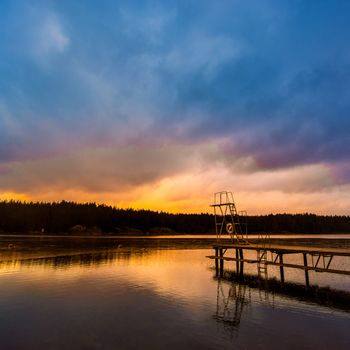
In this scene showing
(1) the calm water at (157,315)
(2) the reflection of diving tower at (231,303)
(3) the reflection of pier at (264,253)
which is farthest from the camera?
(3) the reflection of pier at (264,253)

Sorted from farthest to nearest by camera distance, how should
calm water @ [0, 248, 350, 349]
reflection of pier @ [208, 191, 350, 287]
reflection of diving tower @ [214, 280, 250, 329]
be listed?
reflection of pier @ [208, 191, 350, 287] → reflection of diving tower @ [214, 280, 250, 329] → calm water @ [0, 248, 350, 349]

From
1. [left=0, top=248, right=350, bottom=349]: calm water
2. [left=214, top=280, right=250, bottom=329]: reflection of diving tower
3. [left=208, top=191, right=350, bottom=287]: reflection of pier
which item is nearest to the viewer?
[left=0, top=248, right=350, bottom=349]: calm water

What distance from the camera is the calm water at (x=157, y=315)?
15695mm

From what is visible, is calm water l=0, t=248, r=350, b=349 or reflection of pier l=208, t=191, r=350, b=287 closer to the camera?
calm water l=0, t=248, r=350, b=349

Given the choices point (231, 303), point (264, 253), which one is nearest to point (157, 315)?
point (231, 303)

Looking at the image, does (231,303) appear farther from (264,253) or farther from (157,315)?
(264,253)

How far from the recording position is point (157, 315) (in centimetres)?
2016

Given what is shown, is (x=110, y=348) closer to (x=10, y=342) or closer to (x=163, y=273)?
(x=10, y=342)

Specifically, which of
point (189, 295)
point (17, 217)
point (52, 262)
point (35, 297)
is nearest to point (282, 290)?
point (189, 295)

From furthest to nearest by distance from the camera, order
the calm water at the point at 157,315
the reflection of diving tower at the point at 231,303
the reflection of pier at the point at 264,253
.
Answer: the reflection of pier at the point at 264,253 → the reflection of diving tower at the point at 231,303 → the calm water at the point at 157,315

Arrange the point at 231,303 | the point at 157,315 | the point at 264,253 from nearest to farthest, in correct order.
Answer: the point at 157,315 < the point at 231,303 < the point at 264,253

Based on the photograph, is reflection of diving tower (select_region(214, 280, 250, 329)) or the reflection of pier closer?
reflection of diving tower (select_region(214, 280, 250, 329))

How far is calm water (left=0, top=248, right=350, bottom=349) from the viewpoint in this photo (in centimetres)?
1570

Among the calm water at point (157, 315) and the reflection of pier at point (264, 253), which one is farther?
the reflection of pier at point (264, 253)
